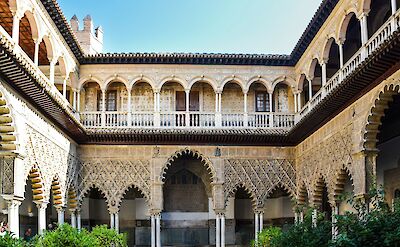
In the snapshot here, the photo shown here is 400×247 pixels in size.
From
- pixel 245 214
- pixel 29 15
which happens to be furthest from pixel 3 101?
pixel 245 214

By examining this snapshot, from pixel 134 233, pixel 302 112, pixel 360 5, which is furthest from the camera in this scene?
pixel 134 233

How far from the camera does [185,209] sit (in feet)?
79.6

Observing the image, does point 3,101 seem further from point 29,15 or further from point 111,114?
point 111,114

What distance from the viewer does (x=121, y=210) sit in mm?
24203

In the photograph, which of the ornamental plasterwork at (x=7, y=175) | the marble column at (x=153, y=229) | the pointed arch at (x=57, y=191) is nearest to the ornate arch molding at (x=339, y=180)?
the marble column at (x=153, y=229)

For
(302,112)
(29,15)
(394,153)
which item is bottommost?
(394,153)

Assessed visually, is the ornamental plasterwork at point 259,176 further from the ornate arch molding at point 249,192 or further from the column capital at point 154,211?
the column capital at point 154,211

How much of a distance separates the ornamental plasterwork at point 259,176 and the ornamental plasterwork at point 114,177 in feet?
9.76

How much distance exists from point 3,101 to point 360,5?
8772 millimetres

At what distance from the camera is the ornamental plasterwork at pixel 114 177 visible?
2081 cm

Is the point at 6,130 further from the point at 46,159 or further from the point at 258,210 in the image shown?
the point at 258,210

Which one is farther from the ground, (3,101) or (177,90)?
(177,90)

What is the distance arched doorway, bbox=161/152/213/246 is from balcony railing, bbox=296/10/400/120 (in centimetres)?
731

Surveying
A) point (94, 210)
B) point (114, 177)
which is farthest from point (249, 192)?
point (94, 210)
